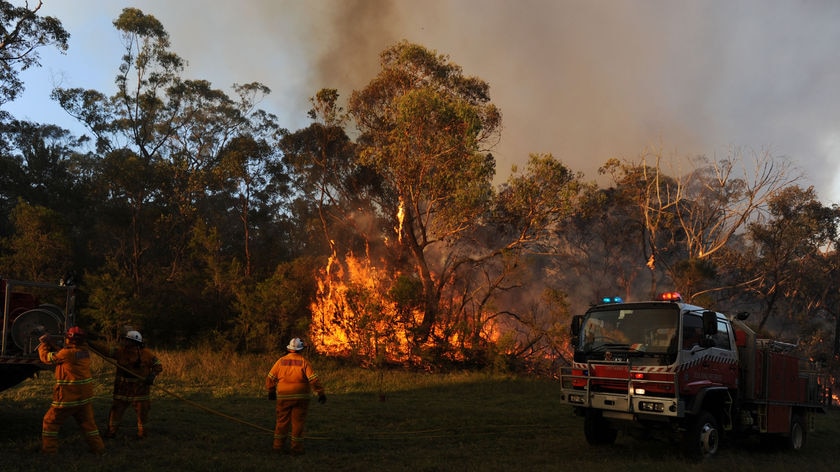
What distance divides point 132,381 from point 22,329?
1.85 m

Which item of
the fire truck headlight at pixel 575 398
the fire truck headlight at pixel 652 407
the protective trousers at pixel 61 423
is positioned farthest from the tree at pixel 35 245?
the fire truck headlight at pixel 652 407

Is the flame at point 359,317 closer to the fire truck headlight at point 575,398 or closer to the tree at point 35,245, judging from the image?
the tree at point 35,245

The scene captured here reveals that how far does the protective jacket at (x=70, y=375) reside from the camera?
319 inches

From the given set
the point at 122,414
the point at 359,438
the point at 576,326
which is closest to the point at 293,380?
the point at 359,438

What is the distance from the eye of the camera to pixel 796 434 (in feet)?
40.5

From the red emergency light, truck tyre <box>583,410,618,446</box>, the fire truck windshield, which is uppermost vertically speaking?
the red emergency light

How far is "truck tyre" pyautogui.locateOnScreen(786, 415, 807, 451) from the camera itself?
1212cm

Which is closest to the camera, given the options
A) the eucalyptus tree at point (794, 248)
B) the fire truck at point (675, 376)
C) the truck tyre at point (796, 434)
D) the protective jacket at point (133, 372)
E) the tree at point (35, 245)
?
the fire truck at point (675, 376)

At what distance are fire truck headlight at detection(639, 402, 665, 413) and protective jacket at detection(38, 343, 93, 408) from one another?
8.00 m

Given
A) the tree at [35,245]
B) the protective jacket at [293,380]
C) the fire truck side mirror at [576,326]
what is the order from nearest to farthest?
the protective jacket at [293,380]
the fire truck side mirror at [576,326]
the tree at [35,245]

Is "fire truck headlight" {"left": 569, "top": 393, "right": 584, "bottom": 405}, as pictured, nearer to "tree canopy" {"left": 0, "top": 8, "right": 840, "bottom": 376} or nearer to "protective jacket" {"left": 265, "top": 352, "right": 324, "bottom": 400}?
"protective jacket" {"left": 265, "top": 352, "right": 324, "bottom": 400}

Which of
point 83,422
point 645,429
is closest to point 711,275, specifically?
point 645,429

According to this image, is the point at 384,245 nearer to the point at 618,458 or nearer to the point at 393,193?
the point at 393,193

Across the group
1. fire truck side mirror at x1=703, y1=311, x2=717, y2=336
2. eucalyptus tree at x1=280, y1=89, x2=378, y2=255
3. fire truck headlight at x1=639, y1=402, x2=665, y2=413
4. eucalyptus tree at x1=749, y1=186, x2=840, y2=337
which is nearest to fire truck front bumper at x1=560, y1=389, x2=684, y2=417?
fire truck headlight at x1=639, y1=402, x2=665, y2=413
